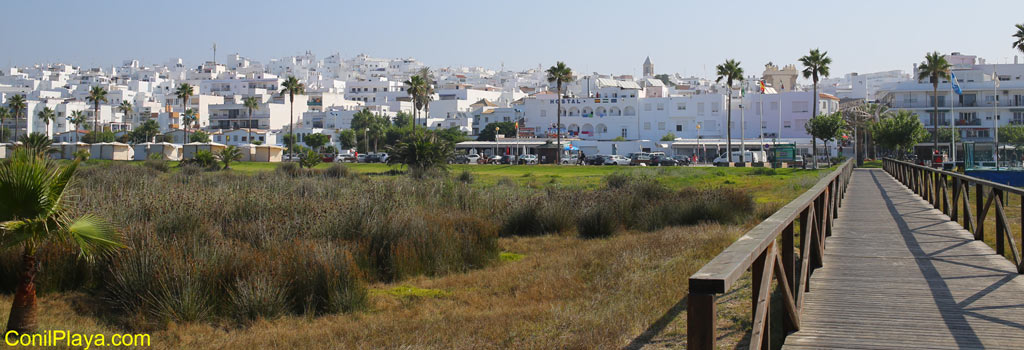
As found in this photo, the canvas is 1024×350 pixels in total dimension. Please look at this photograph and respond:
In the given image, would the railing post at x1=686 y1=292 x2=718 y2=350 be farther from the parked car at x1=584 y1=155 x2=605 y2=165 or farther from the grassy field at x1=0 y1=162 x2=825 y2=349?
the parked car at x1=584 y1=155 x2=605 y2=165

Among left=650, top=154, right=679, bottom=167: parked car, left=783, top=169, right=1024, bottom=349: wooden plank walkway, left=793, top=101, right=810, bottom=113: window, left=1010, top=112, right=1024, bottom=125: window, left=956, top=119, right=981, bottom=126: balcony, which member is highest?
left=793, top=101, right=810, bottom=113: window

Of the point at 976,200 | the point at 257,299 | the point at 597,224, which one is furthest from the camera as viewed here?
the point at 597,224

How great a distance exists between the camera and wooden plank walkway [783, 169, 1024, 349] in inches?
208

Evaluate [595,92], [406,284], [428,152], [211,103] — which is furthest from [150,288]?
[211,103]

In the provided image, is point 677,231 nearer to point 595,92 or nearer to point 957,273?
point 957,273

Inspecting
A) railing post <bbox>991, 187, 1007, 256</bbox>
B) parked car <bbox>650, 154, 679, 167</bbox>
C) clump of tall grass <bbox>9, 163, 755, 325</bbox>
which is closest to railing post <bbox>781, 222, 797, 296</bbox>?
railing post <bbox>991, 187, 1007, 256</bbox>

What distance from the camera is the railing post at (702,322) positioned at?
3.23m

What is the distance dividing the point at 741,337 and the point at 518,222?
11807 mm

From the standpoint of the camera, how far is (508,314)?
9180 millimetres

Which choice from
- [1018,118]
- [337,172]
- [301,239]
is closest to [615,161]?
[337,172]

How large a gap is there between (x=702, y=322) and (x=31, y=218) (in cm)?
754

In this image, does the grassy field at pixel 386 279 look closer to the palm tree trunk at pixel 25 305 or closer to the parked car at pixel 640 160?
the palm tree trunk at pixel 25 305

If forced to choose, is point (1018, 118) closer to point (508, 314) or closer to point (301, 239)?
point (301, 239)

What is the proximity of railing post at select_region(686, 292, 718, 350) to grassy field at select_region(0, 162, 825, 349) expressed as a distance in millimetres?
3858
